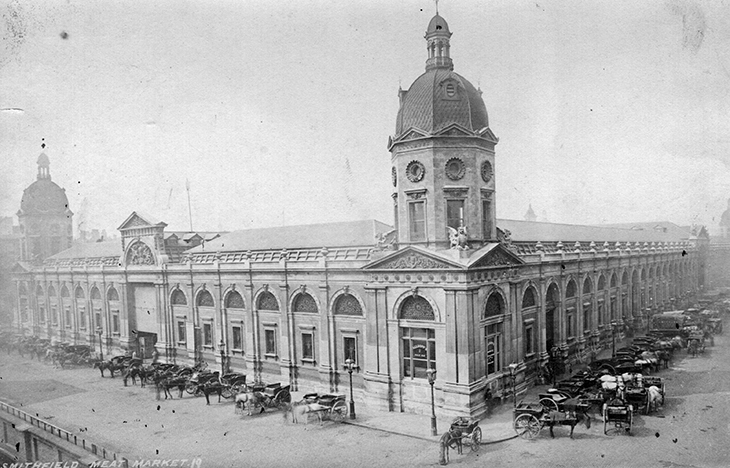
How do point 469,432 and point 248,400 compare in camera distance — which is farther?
point 248,400

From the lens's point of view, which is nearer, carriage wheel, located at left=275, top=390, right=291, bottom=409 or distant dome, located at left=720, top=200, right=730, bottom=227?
carriage wheel, located at left=275, top=390, right=291, bottom=409

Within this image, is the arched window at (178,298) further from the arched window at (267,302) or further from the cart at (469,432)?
the cart at (469,432)

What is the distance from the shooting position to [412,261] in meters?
26.8

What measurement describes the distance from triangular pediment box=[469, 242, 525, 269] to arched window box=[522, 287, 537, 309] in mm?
3294

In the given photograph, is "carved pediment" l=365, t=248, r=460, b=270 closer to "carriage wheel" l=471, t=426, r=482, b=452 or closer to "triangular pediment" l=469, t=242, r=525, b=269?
"triangular pediment" l=469, t=242, r=525, b=269

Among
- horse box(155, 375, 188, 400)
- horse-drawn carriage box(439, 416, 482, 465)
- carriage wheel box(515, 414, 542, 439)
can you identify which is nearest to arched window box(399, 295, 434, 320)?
horse-drawn carriage box(439, 416, 482, 465)

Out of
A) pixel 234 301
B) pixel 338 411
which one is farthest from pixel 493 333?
pixel 234 301

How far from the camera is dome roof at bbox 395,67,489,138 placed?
2752 cm

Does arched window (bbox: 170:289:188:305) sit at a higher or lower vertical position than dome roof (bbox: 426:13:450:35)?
lower

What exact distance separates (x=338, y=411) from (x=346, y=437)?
2467 mm

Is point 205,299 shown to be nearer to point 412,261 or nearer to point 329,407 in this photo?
point 329,407

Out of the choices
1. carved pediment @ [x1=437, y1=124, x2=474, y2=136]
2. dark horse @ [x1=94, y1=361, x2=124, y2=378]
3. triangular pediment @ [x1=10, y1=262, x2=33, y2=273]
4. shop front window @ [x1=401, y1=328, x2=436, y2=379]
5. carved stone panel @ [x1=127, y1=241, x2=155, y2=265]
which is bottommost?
dark horse @ [x1=94, y1=361, x2=124, y2=378]

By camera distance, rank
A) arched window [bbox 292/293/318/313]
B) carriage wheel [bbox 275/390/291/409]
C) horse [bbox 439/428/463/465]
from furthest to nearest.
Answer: arched window [bbox 292/293/318/313] < carriage wheel [bbox 275/390/291/409] < horse [bbox 439/428/463/465]

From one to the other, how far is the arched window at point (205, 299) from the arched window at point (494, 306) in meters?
20.7
